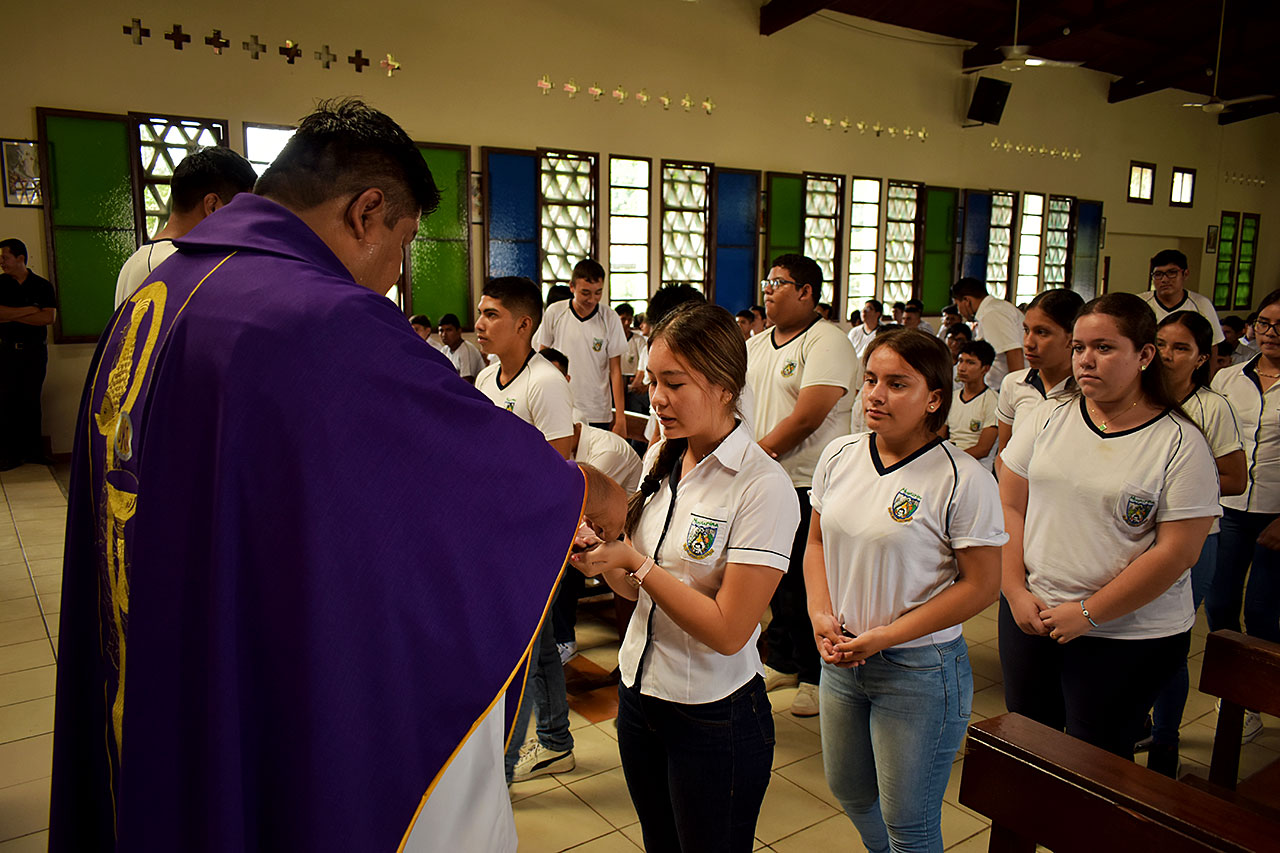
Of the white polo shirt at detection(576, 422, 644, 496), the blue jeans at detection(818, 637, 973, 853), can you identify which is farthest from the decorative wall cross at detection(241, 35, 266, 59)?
the blue jeans at detection(818, 637, 973, 853)

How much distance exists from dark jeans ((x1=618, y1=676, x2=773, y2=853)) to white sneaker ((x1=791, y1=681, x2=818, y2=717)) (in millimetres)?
1701

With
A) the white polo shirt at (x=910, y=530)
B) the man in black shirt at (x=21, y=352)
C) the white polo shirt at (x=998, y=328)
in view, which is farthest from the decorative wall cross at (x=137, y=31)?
the white polo shirt at (x=910, y=530)

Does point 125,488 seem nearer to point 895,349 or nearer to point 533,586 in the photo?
point 533,586

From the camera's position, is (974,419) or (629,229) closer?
(974,419)

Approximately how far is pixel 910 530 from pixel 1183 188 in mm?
17234

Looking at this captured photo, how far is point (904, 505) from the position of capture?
6.08 ft

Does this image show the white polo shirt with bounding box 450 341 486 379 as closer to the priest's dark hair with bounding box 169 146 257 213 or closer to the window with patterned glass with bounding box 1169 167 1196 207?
the priest's dark hair with bounding box 169 146 257 213

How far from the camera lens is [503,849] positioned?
121 cm

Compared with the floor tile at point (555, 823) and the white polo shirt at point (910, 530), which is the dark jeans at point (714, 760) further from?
the floor tile at point (555, 823)

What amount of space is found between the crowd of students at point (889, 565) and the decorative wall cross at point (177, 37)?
19.5 ft

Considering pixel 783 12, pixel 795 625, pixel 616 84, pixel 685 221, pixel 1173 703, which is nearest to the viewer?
pixel 1173 703

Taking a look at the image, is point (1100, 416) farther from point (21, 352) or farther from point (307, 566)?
point (21, 352)

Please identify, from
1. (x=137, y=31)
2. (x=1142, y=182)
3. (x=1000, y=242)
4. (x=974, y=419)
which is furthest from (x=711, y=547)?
(x=1142, y=182)

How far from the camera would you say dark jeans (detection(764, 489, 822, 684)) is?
11.1 ft
